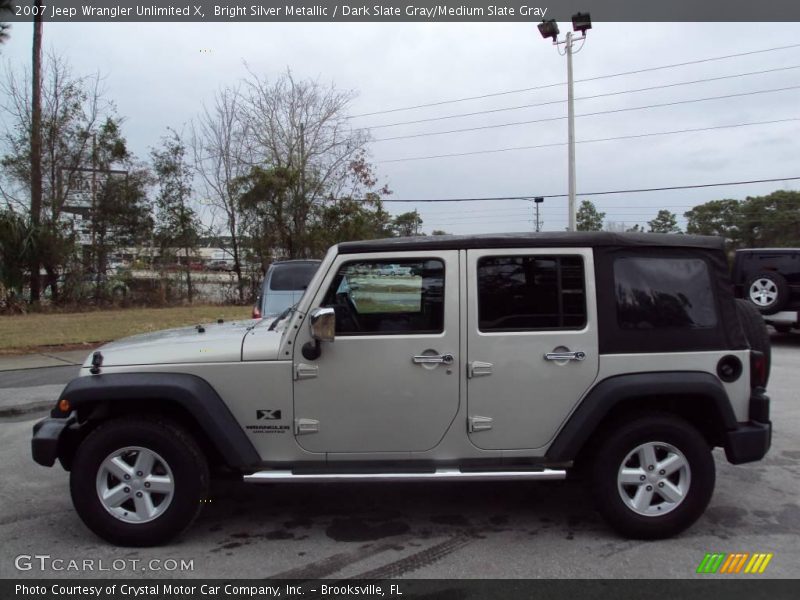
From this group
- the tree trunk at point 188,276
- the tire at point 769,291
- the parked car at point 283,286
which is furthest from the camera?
the tree trunk at point 188,276

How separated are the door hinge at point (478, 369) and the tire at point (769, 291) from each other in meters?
10.5

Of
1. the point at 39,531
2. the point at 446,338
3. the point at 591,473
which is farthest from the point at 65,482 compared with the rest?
the point at 591,473

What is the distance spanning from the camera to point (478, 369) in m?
3.67

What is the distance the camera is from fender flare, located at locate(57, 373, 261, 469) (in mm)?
3516

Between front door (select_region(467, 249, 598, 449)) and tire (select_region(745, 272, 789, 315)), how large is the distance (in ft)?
33.1

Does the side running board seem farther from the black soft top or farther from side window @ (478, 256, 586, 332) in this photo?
the black soft top

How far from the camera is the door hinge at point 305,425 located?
3.66 meters

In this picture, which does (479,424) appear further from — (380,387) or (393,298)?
(393,298)

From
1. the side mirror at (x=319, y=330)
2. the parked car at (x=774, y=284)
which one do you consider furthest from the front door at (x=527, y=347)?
the parked car at (x=774, y=284)

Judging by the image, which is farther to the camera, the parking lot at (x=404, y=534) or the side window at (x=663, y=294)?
the side window at (x=663, y=294)

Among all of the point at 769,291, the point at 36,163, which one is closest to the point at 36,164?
the point at 36,163

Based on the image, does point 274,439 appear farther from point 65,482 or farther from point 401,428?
point 65,482

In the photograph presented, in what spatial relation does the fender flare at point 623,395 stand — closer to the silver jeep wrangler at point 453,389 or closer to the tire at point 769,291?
the silver jeep wrangler at point 453,389

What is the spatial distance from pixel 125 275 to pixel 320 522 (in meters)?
20.5
